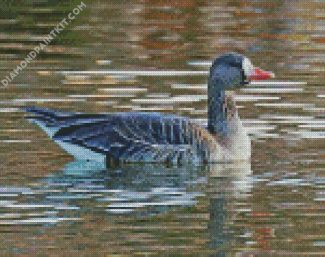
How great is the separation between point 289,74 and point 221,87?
392 centimetres

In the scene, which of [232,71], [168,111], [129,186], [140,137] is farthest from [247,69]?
[129,186]

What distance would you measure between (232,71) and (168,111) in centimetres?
150

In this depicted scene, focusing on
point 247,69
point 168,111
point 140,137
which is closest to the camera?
point 140,137

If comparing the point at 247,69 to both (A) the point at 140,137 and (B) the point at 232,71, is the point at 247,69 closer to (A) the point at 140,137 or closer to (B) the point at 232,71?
(B) the point at 232,71

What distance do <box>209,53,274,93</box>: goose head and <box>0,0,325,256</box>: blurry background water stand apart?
694 mm

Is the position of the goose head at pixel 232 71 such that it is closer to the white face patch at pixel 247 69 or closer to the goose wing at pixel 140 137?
the white face patch at pixel 247 69

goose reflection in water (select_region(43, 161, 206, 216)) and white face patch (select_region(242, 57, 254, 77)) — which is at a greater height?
white face patch (select_region(242, 57, 254, 77))

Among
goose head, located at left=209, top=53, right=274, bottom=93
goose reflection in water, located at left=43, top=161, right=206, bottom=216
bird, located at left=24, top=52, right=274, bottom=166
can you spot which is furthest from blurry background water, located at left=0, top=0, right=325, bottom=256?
goose head, located at left=209, top=53, right=274, bottom=93

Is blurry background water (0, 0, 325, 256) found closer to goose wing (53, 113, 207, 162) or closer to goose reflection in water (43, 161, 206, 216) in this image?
goose reflection in water (43, 161, 206, 216)

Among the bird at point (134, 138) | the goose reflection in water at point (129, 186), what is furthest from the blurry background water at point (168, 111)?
the bird at point (134, 138)

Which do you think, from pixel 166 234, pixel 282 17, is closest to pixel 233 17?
pixel 282 17

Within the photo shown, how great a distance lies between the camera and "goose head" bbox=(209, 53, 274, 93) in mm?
19328

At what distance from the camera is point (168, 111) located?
67.8 feet

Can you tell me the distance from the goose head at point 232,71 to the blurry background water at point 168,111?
2.28 feet
